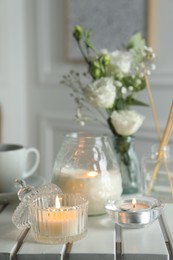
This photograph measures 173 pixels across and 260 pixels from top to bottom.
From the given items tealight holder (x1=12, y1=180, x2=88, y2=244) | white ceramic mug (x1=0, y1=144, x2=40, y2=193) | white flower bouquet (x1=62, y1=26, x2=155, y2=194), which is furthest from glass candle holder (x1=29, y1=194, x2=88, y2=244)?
white flower bouquet (x1=62, y1=26, x2=155, y2=194)

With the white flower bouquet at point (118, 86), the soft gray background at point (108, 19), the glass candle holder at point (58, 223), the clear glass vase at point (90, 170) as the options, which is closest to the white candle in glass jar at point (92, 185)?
the clear glass vase at point (90, 170)

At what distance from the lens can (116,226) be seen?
756mm

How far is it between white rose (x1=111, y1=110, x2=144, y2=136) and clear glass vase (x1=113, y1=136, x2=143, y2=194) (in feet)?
0.08

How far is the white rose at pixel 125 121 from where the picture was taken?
101 cm

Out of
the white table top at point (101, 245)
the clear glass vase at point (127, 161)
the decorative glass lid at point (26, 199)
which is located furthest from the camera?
the clear glass vase at point (127, 161)

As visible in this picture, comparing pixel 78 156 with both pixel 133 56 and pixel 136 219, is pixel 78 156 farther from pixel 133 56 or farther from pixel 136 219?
pixel 133 56

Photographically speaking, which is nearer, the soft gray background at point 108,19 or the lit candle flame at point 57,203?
the lit candle flame at point 57,203

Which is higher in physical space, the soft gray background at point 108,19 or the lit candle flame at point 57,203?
the soft gray background at point 108,19

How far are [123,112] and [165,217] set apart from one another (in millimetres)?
293

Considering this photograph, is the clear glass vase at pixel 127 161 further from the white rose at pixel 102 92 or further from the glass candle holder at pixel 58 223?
the glass candle holder at pixel 58 223

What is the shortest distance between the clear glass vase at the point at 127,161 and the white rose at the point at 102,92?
0.09 meters

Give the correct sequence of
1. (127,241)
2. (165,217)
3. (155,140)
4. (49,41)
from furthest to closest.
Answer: (49,41), (155,140), (165,217), (127,241)

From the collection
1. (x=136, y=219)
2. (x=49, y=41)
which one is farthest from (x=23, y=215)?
(x=49, y=41)

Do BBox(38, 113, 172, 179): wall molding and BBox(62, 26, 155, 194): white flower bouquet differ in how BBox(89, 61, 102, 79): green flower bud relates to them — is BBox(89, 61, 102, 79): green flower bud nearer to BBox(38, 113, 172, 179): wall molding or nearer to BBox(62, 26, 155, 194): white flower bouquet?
BBox(62, 26, 155, 194): white flower bouquet
